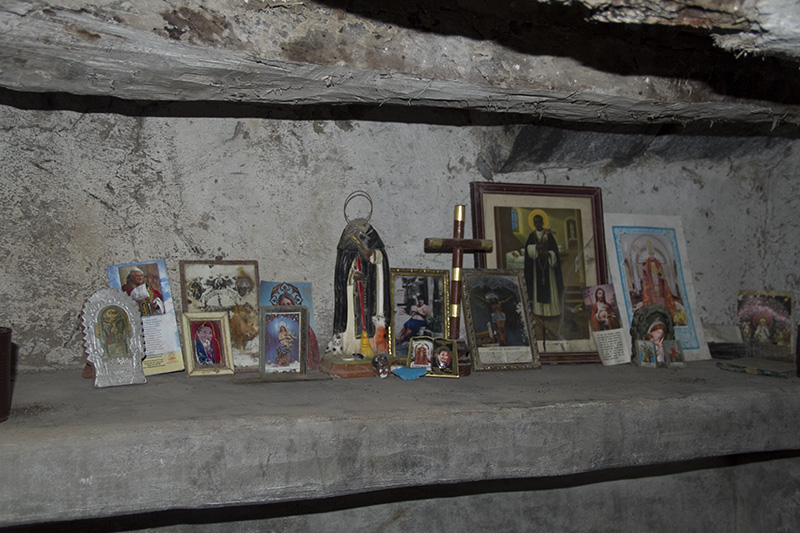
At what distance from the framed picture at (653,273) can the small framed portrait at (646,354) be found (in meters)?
0.16

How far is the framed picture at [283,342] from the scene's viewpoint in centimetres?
223

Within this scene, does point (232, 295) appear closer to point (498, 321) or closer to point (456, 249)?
point (456, 249)

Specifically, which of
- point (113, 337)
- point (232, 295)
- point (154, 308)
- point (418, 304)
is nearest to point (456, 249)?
point (418, 304)

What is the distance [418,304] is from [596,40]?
1.22 metres

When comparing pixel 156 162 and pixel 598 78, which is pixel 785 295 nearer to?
pixel 598 78

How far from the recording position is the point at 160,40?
4.69ft

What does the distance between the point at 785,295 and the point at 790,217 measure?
503 millimetres

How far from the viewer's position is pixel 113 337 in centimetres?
202

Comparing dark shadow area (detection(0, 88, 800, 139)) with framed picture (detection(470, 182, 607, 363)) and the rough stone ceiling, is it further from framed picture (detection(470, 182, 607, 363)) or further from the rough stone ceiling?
the rough stone ceiling

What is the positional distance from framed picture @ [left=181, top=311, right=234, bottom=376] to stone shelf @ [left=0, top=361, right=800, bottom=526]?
0.07 metres

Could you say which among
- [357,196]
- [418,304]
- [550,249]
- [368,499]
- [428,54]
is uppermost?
[428,54]

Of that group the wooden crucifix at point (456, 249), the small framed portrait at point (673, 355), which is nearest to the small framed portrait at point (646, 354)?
the small framed portrait at point (673, 355)

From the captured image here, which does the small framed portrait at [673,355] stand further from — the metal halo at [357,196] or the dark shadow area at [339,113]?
the metal halo at [357,196]

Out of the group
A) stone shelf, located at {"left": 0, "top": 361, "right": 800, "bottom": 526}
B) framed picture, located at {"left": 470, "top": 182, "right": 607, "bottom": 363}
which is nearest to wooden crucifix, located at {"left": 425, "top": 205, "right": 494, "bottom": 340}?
framed picture, located at {"left": 470, "top": 182, "right": 607, "bottom": 363}
